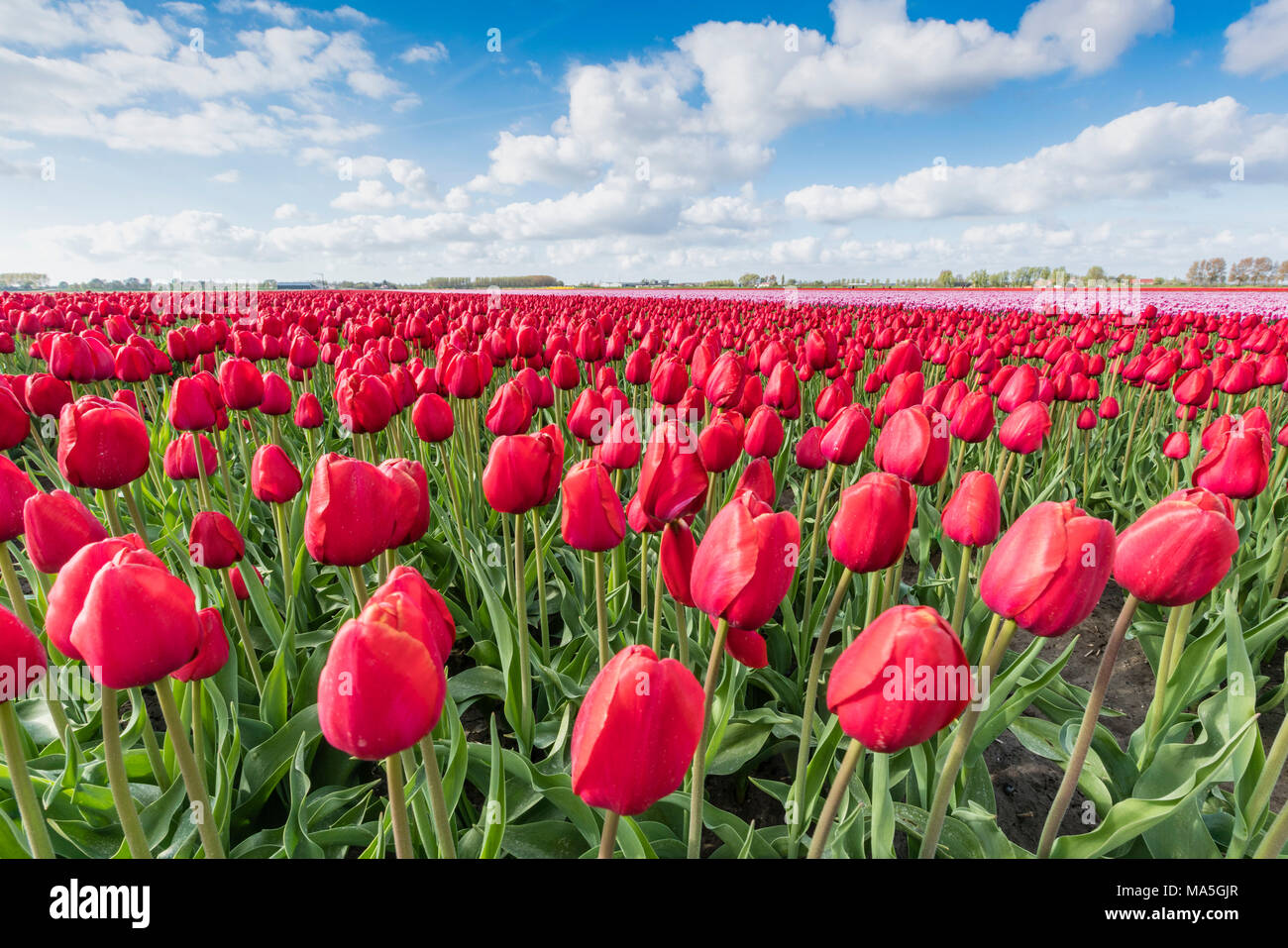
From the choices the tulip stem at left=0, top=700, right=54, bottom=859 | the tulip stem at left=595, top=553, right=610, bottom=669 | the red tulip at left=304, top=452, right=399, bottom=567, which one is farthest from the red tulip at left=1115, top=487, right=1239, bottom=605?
the tulip stem at left=0, top=700, right=54, bottom=859

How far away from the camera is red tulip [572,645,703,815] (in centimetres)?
93

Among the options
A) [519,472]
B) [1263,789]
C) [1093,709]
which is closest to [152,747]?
[519,472]

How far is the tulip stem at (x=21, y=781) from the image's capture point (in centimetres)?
113

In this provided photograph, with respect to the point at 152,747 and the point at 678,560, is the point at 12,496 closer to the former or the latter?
the point at 152,747

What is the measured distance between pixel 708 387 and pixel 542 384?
3.59 ft

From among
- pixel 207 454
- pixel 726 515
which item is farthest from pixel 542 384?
pixel 726 515

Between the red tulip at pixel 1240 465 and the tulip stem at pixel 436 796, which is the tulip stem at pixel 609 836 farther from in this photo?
the red tulip at pixel 1240 465

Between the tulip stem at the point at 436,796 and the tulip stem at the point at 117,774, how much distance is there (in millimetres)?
500

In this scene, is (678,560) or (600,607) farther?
(600,607)

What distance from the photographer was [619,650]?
2.62 metres

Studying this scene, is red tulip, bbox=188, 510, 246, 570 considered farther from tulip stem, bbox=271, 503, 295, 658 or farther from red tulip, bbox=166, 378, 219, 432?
red tulip, bbox=166, 378, 219, 432

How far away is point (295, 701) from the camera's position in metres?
2.43

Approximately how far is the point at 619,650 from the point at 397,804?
154 cm

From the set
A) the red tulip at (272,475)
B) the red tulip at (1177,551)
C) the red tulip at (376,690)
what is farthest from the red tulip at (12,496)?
the red tulip at (1177,551)
